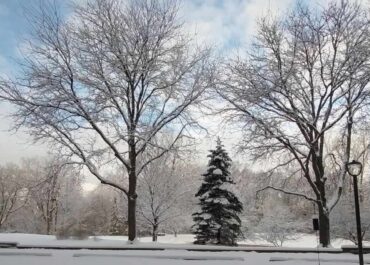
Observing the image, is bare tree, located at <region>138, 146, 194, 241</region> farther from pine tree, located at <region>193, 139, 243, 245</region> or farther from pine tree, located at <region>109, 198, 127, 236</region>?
pine tree, located at <region>109, 198, 127, 236</region>

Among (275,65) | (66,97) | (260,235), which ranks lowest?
(260,235)

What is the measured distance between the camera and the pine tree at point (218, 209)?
2805 cm

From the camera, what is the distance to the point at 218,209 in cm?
2833

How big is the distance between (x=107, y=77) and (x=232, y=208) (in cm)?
1265

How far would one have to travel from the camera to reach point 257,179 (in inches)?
951

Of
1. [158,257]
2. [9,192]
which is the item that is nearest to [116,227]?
[9,192]

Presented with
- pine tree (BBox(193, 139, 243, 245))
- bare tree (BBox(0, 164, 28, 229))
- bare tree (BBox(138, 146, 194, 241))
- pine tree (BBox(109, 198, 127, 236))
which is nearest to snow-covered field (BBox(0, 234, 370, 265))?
pine tree (BBox(193, 139, 243, 245))

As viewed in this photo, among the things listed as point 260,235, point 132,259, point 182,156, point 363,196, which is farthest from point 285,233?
point 132,259

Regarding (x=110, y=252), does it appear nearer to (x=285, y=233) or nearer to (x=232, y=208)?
(x=232, y=208)

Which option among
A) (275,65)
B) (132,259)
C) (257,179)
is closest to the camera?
(132,259)

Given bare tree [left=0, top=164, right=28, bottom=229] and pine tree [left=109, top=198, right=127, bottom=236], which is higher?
bare tree [left=0, top=164, right=28, bottom=229]

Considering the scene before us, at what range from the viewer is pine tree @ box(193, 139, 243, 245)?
28.0 m

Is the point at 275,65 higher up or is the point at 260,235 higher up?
the point at 275,65

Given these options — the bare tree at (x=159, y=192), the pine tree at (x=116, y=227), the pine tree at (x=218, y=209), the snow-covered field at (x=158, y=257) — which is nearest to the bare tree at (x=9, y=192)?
the pine tree at (x=116, y=227)
